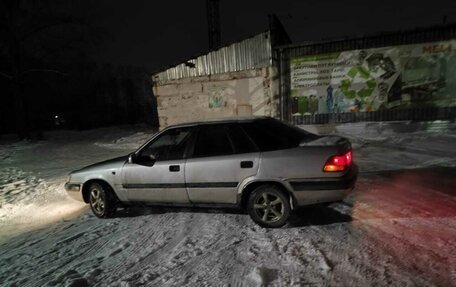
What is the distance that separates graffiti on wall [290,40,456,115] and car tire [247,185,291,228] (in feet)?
32.5

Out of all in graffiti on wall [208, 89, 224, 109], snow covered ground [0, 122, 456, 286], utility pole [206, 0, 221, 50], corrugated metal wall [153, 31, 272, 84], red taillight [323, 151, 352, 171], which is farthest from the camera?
utility pole [206, 0, 221, 50]

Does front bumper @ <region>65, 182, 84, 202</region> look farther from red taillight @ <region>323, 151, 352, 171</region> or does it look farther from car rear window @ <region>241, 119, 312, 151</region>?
red taillight @ <region>323, 151, 352, 171</region>

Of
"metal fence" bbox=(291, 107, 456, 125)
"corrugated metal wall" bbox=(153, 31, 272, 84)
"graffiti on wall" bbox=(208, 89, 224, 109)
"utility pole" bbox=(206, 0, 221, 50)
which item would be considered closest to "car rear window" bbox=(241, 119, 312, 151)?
"metal fence" bbox=(291, 107, 456, 125)

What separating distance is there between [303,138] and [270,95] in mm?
9669

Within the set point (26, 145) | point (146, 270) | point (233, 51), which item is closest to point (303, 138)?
point (146, 270)

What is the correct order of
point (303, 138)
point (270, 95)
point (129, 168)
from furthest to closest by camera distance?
point (270, 95)
point (129, 168)
point (303, 138)

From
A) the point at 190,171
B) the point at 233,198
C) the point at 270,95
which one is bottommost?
the point at 233,198

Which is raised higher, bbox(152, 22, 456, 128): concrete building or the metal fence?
bbox(152, 22, 456, 128): concrete building

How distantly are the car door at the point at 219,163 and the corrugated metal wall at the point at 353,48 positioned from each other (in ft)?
31.7

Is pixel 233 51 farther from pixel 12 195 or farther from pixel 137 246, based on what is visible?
pixel 137 246

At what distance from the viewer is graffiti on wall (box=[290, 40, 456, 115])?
1199 centimetres

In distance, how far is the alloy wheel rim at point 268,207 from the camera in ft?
14.7

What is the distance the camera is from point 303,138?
4785mm

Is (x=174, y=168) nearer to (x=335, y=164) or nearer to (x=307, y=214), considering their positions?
(x=307, y=214)
